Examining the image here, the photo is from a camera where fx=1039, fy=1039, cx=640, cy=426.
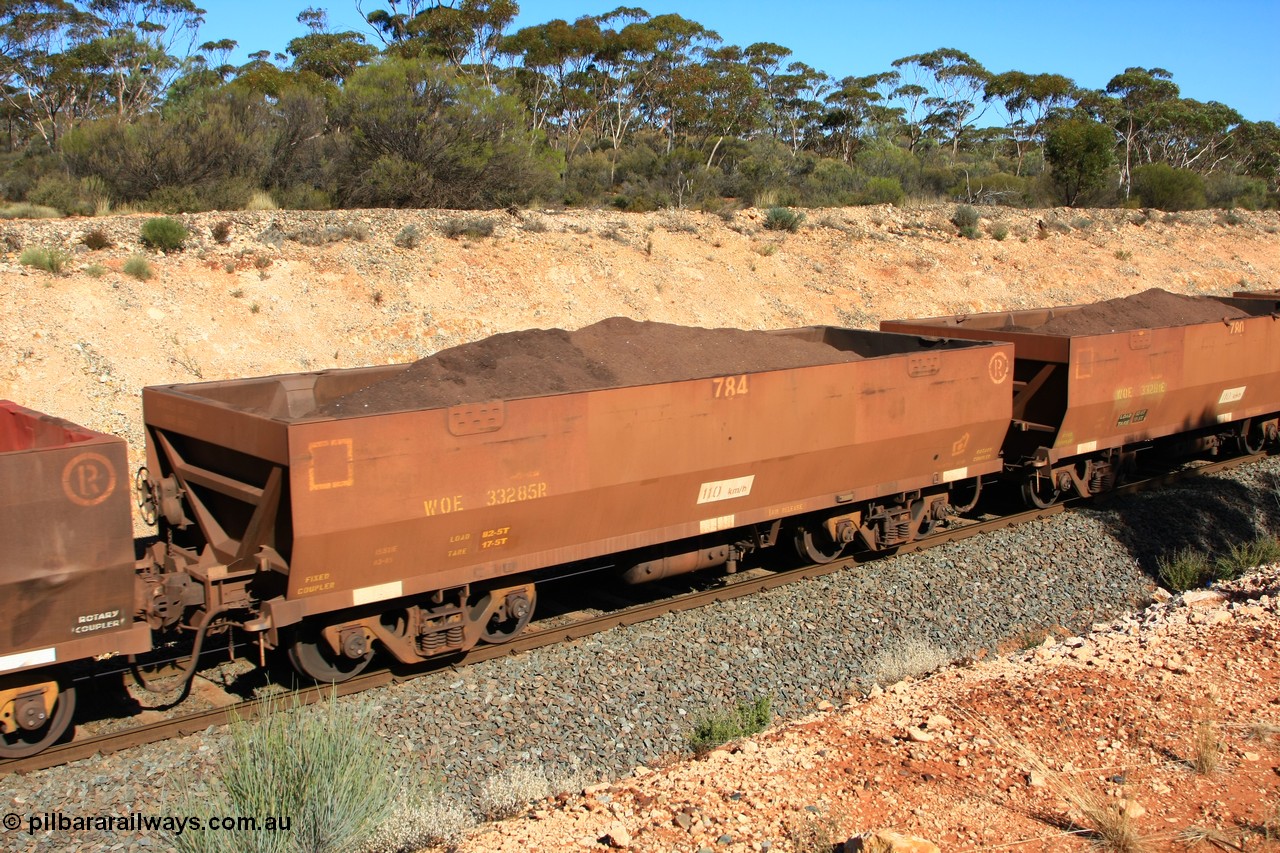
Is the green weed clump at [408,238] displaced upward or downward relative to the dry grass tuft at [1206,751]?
upward

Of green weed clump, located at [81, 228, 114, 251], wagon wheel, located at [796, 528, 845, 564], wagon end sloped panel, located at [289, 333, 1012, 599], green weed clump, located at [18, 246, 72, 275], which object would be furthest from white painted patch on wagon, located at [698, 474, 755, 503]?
green weed clump, located at [81, 228, 114, 251]

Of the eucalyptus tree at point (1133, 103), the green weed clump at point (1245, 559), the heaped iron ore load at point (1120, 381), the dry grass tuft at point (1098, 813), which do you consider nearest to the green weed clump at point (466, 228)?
the heaped iron ore load at point (1120, 381)

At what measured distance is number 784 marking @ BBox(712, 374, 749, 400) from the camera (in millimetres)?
8922

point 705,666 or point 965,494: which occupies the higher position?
point 965,494

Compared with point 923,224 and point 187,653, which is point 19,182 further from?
point 923,224

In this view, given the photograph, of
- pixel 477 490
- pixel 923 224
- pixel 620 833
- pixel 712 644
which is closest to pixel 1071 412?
pixel 712 644

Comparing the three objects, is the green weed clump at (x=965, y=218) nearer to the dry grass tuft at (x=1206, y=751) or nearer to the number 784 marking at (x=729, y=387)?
the number 784 marking at (x=729, y=387)

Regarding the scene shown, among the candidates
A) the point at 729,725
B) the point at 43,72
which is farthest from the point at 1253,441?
the point at 43,72

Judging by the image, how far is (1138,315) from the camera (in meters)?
14.5

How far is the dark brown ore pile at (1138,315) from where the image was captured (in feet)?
45.9

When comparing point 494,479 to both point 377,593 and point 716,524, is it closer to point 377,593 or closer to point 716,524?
point 377,593

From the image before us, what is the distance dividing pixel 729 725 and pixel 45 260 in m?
16.3

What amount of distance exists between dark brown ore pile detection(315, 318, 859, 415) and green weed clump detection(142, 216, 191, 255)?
1305 centimetres

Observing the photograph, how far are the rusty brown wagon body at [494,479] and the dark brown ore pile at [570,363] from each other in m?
0.36
